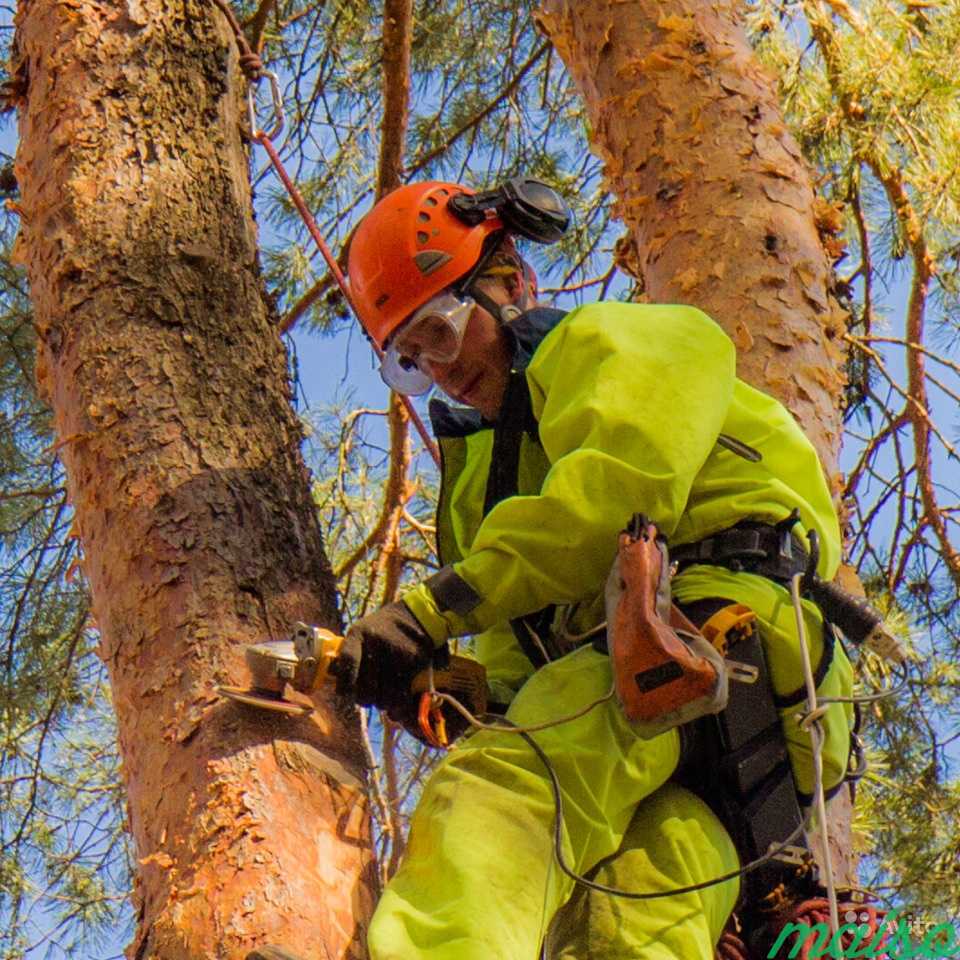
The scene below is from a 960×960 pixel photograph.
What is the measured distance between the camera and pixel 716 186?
10.8 feet

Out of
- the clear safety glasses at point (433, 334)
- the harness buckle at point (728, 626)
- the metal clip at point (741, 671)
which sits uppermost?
the clear safety glasses at point (433, 334)

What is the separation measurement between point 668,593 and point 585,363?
0.39 metres

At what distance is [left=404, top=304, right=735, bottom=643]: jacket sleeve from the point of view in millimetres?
2057

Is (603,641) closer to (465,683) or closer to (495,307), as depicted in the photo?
(465,683)

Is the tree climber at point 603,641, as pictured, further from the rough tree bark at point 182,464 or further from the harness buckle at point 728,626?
the rough tree bark at point 182,464

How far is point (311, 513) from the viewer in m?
2.28

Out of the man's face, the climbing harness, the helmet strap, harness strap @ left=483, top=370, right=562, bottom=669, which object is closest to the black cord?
the climbing harness

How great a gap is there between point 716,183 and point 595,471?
4.62 ft

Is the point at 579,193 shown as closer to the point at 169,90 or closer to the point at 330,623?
the point at 169,90

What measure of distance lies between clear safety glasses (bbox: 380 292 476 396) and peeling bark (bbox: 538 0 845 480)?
69 centimetres

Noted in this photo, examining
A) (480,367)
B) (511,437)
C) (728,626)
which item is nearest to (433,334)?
(480,367)

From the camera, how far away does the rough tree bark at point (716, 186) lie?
3035 millimetres

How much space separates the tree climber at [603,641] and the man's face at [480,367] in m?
0.09

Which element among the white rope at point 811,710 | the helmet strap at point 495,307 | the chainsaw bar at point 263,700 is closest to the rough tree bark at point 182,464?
the chainsaw bar at point 263,700
